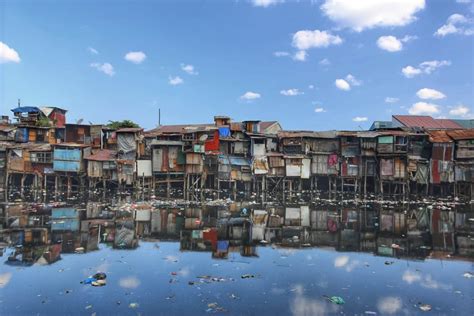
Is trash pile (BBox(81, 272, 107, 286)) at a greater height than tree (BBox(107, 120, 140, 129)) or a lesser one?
lesser

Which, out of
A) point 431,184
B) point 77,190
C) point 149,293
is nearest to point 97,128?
point 77,190

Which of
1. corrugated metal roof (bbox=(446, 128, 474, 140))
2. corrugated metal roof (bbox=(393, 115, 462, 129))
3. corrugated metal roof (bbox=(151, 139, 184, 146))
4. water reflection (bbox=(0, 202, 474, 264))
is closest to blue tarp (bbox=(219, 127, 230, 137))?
corrugated metal roof (bbox=(151, 139, 184, 146))

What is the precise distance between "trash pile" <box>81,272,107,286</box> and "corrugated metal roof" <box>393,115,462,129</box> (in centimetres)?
3760

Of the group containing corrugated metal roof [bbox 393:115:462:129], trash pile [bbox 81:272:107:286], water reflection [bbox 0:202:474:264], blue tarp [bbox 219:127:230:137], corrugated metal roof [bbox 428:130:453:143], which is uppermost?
corrugated metal roof [bbox 393:115:462:129]

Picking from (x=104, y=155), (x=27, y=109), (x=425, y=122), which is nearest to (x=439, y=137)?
(x=425, y=122)

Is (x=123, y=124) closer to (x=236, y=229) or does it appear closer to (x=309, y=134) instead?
(x=309, y=134)

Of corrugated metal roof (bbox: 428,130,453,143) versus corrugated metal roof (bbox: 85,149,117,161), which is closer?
corrugated metal roof (bbox: 428,130,453,143)

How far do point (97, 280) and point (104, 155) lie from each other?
26976mm

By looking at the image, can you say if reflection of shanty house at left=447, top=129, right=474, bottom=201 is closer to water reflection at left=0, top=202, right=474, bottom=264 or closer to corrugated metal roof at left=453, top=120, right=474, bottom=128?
corrugated metal roof at left=453, top=120, right=474, bottom=128

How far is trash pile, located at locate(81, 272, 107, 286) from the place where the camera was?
9.38m

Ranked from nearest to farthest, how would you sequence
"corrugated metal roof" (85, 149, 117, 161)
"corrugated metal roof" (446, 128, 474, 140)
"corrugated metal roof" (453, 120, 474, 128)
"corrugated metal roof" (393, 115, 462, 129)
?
"corrugated metal roof" (446, 128, 474, 140) → "corrugated metal roof" (85, 149, 117, 161) → "corrugated metal roof" (393, 115, 462, 129) → "corrugated metal roof" (453, 120, 474, 128)

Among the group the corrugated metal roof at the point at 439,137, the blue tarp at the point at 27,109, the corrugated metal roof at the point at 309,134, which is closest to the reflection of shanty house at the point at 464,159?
the corrugated metal roof at the point at 439,137

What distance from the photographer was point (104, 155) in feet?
113

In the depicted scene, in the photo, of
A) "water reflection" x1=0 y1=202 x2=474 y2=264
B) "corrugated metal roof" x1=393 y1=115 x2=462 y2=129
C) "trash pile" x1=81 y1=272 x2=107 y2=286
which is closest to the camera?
"trash pile" x1=81 y1=272 x2=107 y2=286
